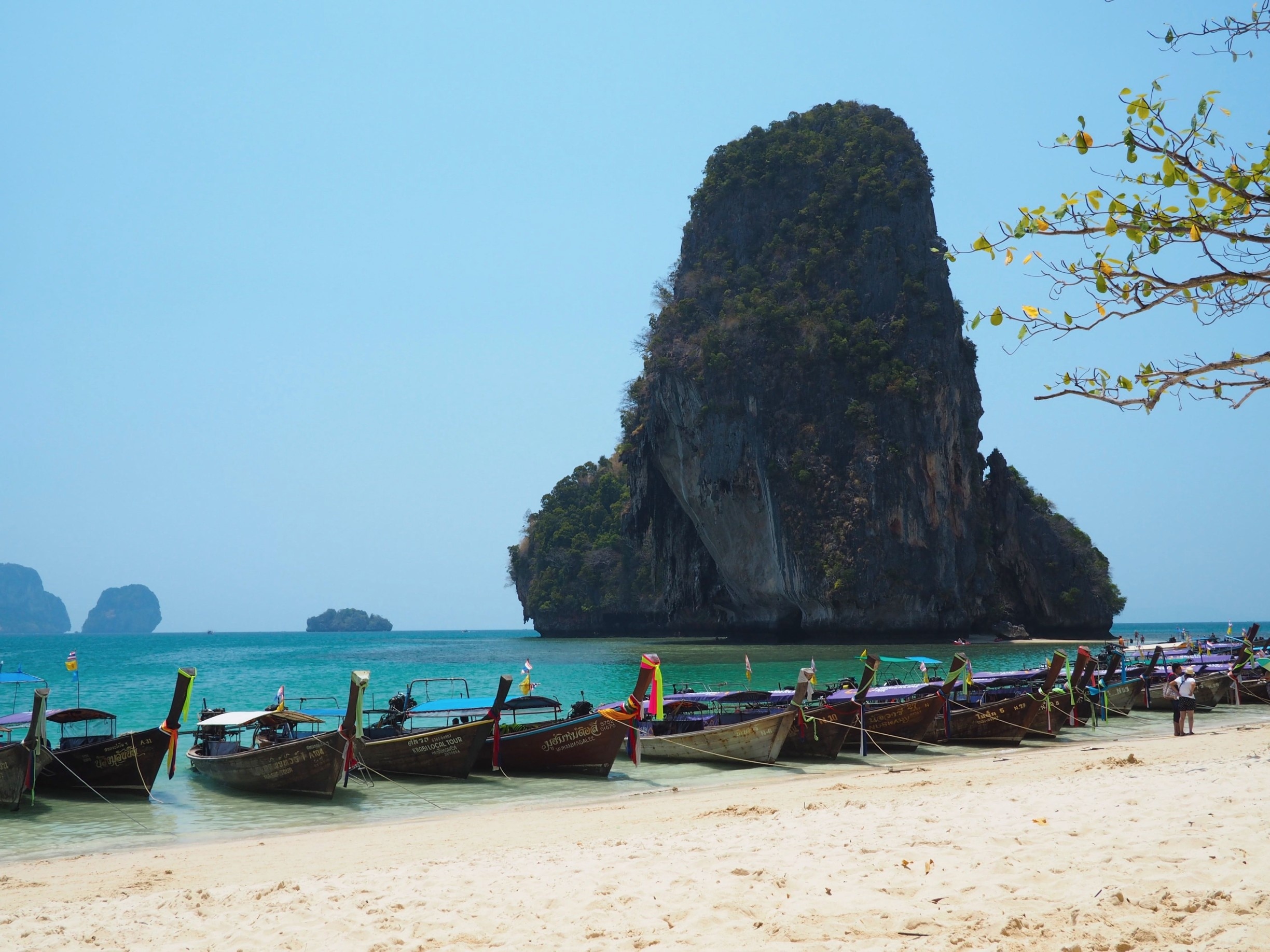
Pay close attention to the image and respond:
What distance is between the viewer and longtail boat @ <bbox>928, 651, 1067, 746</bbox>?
755 inches

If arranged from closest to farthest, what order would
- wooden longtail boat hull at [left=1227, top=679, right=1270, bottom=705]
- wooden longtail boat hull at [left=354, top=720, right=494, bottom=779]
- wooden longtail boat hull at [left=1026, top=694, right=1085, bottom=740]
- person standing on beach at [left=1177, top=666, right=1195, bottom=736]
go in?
wooden longtail boat hull at [left=354, top=720, right=494, bottom=779] → person standing on beach at [left=1177, top=666, right=1195, bottom=736] → wooden longtail boat hull at [left=1026, top=694, right=1085, bottom=740] → wooden longtail boat hull at [left=1227, top=679, right=1270, bottom=705]

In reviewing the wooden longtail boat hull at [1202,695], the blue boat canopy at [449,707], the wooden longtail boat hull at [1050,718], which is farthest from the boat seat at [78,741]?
the wooden longtail boat hull at [1202,695]

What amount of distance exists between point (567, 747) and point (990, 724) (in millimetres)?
8897

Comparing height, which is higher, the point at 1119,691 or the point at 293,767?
the point at 1119,691

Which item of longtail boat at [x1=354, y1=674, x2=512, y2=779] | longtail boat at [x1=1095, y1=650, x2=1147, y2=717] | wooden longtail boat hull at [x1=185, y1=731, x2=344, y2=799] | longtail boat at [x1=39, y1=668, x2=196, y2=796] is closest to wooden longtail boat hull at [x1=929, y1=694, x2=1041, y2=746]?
longtail boat at [x1=1095, y1=650, x2=1147, y2=717]

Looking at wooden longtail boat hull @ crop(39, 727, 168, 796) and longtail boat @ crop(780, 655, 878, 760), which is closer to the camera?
wooden longtail boat hull @ crop(39, 727, 168, 796)

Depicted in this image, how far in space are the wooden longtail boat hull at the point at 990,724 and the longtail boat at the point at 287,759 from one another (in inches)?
457

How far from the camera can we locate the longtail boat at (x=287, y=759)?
14648 millimetres

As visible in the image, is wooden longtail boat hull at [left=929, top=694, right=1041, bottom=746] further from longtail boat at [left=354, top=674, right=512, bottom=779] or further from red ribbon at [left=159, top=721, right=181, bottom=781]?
red ribbon at [left=159, top=721, right=181, bottom=781]

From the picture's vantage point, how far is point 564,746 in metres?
16.9

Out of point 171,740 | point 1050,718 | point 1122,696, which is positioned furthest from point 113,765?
point 1122,696

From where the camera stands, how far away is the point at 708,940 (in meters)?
5.75

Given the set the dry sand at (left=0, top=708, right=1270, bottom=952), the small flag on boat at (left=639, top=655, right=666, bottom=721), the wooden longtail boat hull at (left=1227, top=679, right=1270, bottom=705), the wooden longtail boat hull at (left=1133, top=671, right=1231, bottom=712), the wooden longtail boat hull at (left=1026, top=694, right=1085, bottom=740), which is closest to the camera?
the dry sand at (left=0, top=708, right=1270, bottom=952)

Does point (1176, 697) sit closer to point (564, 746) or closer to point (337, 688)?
point (564, 746)
